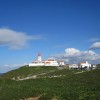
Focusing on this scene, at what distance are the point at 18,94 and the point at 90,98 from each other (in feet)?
55.6

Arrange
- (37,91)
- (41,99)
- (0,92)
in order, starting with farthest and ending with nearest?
1. (0,92)
2. (37,91)
3. (41,99)

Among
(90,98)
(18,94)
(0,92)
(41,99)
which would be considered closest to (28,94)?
(18,94)

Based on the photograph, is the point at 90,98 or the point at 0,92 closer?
the point at 90,98

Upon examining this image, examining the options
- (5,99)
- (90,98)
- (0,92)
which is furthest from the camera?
(0,92)

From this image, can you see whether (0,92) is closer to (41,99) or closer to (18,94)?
(18,94)

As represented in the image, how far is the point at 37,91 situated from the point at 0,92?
10089 mm

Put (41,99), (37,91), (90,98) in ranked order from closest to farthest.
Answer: (90,98) < (41,99) < (37,91)

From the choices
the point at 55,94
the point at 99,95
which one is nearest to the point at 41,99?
the point at 55,94

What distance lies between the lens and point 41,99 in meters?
48.8

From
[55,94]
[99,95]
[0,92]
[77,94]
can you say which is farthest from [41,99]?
[0,92]

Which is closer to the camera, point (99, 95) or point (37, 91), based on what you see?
point (99, 95)

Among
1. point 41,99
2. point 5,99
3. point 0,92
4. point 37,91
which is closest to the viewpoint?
point 41,99

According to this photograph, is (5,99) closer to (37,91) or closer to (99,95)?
(37,91)

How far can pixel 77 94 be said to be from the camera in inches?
1978
